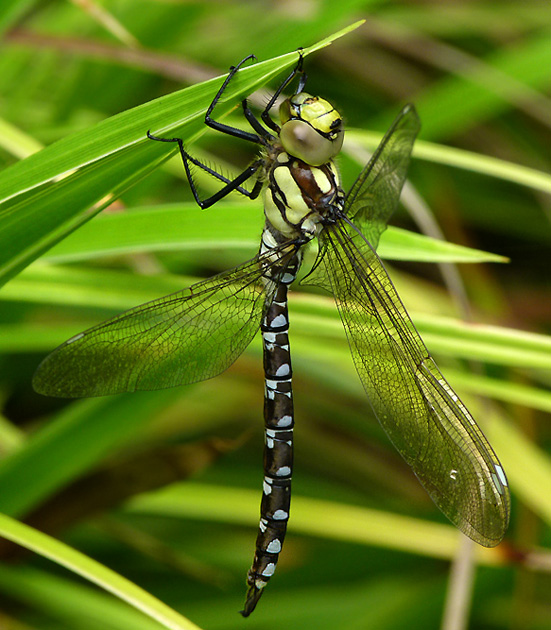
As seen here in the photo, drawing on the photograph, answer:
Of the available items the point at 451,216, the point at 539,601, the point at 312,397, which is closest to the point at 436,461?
the point at 312,397

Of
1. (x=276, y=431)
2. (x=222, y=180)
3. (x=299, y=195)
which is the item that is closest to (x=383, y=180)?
(x=299, y=195)

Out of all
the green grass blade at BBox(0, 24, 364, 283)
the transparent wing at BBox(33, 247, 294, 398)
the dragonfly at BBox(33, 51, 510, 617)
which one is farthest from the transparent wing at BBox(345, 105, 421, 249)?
the green grass blade at BBox(0, 24, 364, 283)

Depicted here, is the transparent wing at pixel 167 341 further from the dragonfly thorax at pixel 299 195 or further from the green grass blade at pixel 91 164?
the green grass blade at pixel 91 164

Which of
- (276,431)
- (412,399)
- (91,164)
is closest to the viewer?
(91,164)

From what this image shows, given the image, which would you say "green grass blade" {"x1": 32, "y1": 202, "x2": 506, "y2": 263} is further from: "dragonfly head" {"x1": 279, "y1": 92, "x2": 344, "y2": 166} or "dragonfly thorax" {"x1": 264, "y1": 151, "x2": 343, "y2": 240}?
"dragonfly head" {"x1": 279, "y1": 92, "x2": 344, "y2": 166}

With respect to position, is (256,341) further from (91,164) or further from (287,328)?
(91,164)

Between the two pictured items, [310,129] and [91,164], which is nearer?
[91,164]
